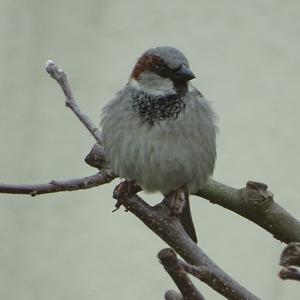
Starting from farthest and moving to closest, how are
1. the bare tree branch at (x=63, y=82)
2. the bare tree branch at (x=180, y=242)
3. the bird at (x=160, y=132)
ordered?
the bird at (x=160, y=132) → the bare tree branch at (x=63, y=82) → the bare tree branch at (x=180, y=242)

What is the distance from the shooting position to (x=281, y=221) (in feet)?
4.69

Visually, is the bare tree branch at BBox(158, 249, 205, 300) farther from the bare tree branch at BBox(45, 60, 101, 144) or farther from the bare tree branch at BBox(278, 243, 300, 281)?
the bare tree branch at BBox(45, 60, 101, 144)

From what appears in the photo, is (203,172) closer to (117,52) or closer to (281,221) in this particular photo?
(281,221)

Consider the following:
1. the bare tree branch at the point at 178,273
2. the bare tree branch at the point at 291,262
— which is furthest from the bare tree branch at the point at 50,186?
the bare tree branch at the point at 291,262

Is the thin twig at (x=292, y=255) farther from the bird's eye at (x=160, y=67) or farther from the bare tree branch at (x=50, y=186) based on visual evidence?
the bird's eye at (x=160, y=67)

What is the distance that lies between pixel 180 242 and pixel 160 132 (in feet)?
1.63

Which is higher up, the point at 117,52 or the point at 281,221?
the point at 281,221

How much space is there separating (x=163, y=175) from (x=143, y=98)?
16 cm

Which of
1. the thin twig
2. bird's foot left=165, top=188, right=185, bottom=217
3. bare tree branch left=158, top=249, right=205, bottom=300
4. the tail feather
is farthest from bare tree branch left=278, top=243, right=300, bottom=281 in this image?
the tail feather

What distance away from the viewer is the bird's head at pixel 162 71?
1.60 meters

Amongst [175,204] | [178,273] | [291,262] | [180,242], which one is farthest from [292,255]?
[175,204]

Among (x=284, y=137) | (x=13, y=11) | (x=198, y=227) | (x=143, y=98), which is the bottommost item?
(x=198, y=227)

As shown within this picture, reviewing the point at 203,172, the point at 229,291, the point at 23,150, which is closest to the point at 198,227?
the point at 23,150

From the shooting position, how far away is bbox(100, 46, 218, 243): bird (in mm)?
1665
